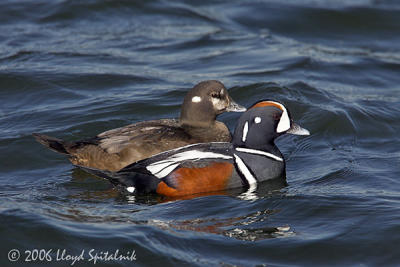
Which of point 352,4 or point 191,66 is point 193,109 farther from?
point 352,4

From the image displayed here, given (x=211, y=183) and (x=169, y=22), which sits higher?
(x=169, y=22)

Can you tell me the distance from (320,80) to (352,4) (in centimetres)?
533

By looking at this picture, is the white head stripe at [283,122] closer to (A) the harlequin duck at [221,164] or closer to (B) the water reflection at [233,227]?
(A) the harlequin duck at [221,164]

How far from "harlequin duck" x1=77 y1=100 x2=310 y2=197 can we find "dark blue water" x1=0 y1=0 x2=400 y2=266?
7.9 inches

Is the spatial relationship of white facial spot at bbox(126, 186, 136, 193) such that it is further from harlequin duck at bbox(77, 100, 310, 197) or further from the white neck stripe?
the white neck stripe

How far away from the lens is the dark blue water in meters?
8.03

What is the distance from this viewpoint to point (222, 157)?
941 cm

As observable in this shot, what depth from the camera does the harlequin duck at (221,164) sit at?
30.5ft

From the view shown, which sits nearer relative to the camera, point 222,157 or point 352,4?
point 222,157

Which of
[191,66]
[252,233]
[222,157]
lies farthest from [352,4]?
[252,233]

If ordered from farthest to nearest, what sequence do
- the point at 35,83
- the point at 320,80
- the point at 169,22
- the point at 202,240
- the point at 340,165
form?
the point at 169,22 < the point at 320,80 < the point at 35,83 < the point at 340,165 < the point at 202,240

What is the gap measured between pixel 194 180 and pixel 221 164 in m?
0.40

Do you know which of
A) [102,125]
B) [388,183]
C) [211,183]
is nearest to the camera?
[211,183]

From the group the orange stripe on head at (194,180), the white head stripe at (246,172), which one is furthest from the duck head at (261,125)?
the orange stripe on head at (194,180)
